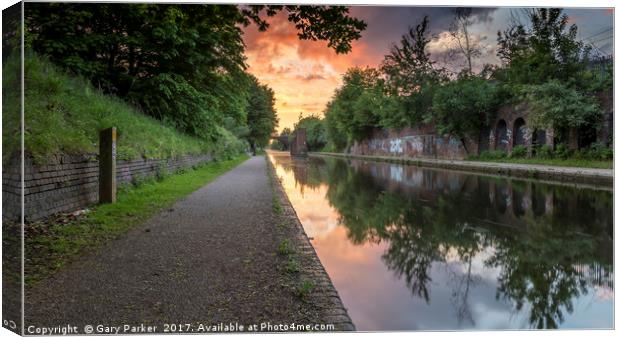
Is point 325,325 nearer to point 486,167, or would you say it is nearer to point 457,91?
point 457,91

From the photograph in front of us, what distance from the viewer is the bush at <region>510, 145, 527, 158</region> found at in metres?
17.7

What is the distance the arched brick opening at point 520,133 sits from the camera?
16281 millimetres

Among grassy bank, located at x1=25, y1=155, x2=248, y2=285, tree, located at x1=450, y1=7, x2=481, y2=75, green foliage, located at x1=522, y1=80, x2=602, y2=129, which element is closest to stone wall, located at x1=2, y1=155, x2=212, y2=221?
grassy bank, located at x1=25, y1=155, x2=248, y2=285

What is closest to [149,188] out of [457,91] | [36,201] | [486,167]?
[36,201]

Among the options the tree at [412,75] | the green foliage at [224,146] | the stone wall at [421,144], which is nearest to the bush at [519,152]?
the stone wall at [421,144]

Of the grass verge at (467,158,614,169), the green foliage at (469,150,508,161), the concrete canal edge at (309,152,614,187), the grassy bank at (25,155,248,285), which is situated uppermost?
the green foliage at (469,150,508,161)

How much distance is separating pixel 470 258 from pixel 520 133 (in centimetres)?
1396

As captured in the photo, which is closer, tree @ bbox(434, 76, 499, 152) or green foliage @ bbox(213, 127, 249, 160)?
tree @ bbox(434, 76, 499, 152)

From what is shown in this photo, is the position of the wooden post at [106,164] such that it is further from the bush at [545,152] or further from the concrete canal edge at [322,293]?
the bush at [545,152]

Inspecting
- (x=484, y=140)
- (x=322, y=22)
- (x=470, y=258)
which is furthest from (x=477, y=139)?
(x=322, y=22)

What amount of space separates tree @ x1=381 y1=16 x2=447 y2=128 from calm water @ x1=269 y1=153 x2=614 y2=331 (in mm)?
2108

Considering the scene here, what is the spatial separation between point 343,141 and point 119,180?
17.9 m

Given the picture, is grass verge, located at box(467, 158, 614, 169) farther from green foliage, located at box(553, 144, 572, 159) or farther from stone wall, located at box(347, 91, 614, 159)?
stone wall, located at box(347, 91, 614, 159)

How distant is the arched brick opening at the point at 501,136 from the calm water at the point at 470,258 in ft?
13.0
